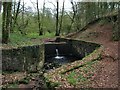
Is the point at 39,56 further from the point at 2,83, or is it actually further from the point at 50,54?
the point at 50,54

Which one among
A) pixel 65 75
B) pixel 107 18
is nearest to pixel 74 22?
pixel 107 18

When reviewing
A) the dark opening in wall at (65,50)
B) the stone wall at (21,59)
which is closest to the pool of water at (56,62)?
the dark opening in wall at (65,50)

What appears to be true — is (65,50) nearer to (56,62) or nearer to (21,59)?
(56,62)

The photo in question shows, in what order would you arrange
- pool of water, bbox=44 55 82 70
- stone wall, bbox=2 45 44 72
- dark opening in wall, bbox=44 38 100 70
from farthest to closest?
dark opening in wall, bbox=44 38 100 70 → pool of water, bbox=44 55 82 70 → stone wall, bbox=2 45 44 72

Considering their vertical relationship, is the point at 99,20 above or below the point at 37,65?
above

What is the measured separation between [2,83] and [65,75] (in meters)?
3.36

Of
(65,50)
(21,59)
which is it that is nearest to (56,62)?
(65,50)

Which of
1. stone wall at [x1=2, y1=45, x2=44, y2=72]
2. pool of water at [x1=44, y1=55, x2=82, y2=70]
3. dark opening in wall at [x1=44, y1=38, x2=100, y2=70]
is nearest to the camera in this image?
stone wall at [x1=2, y1=45, x2=44, y2=72]

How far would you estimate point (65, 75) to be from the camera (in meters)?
11.4

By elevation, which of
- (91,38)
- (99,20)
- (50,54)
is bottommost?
(50,54)

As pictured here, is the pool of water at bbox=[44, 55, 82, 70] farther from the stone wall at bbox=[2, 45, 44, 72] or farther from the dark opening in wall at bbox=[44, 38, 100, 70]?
the stone wall at bbox=[2, 45, 44, 72]

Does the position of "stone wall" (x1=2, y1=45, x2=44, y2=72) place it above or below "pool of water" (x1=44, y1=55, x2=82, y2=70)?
above

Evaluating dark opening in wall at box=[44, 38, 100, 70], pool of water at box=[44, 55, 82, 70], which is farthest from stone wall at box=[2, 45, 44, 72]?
dark opening in wall at box=[44, 38, 100, 70]

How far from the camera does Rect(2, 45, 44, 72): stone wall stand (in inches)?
592
